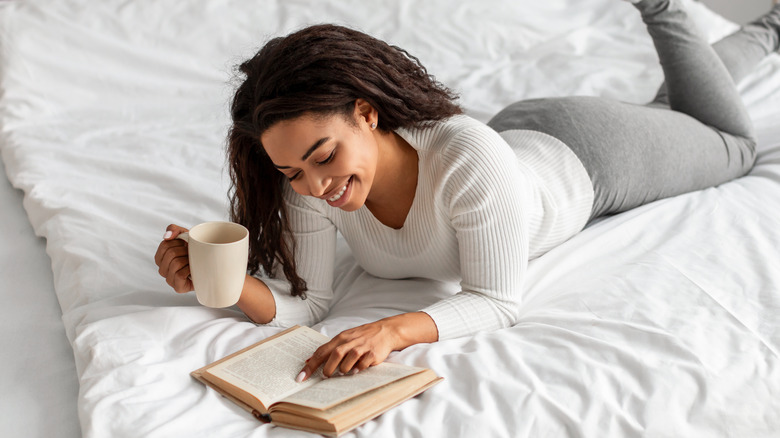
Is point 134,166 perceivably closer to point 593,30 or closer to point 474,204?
point 474,204

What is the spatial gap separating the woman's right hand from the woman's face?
0.20 metres

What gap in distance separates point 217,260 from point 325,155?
0.22 meters

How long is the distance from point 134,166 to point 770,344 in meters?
1.36

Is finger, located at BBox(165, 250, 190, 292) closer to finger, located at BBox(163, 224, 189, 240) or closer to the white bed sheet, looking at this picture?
finger, located at BBox(163, 224, 189, 240)

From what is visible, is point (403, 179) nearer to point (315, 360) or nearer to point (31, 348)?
point (315, 360)

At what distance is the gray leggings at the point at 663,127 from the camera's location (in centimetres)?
150

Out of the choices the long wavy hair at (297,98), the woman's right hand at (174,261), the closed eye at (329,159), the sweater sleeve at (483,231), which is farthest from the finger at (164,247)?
the sweater sleeve at (483,231)

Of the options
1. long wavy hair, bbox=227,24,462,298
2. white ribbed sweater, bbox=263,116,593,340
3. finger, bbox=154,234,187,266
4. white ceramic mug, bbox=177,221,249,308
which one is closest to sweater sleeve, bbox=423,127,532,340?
white ribbed sweater, bbox=263,116,593,340

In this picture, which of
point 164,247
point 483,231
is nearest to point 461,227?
point 483,231

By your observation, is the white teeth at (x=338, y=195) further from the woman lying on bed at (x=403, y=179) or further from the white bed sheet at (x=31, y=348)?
the white bed sheet at (x=31, y=348)

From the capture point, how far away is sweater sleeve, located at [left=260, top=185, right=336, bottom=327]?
127 cm

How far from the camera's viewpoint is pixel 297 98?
1021mm

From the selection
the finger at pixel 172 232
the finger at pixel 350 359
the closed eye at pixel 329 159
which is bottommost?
the finger at pixel 350 359

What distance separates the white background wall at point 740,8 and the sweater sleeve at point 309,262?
8.55ft
